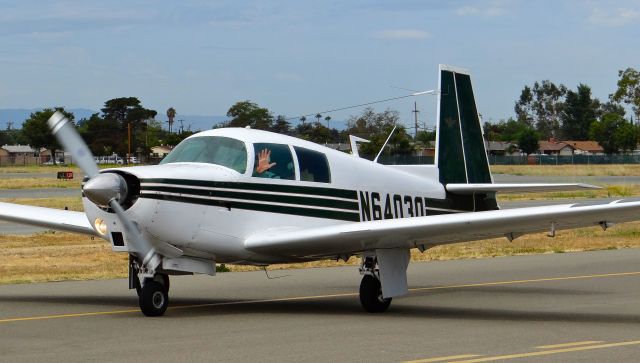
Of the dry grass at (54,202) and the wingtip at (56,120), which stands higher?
the wingtip at (56,120)

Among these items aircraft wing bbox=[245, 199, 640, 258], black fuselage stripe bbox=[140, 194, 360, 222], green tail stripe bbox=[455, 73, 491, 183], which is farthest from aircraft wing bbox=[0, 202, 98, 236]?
green tail stripe bbox=[455, 73, 491, 183]

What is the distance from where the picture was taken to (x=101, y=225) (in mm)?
12812

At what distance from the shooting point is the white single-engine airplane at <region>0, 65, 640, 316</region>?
489 inches

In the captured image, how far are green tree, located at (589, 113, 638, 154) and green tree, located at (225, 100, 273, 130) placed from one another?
123 metres

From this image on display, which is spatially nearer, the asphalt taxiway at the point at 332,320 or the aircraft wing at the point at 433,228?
the asphalt taxiway at the point at 332,320

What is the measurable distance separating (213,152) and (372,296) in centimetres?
277

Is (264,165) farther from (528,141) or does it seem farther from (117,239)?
(528,141)

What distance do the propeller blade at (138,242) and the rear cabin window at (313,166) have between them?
7.39 feet

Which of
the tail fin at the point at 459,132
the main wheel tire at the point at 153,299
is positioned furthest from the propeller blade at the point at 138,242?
the tail fin at the point at 459,132

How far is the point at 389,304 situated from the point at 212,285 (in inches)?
158

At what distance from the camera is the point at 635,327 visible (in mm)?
11844

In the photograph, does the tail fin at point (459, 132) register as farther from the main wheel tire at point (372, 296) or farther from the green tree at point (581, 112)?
the green tree at point (581, 112)

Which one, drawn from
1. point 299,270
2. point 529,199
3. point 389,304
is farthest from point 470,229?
point 529,199

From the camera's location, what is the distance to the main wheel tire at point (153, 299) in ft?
41.8
